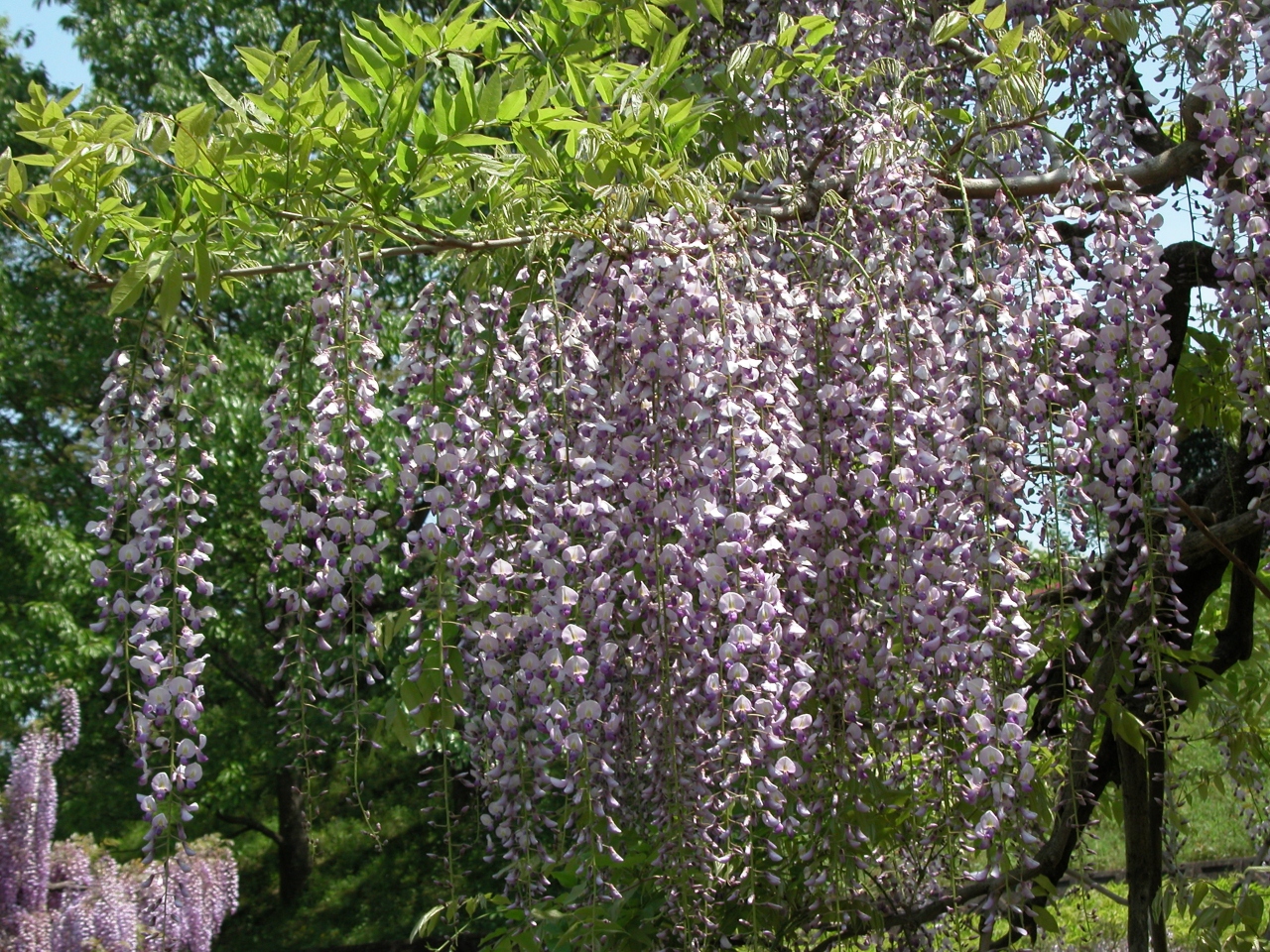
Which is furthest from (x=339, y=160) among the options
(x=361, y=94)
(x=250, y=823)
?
(x=250, y=823)

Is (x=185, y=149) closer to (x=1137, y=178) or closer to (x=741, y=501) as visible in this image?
(x=741, y=501)

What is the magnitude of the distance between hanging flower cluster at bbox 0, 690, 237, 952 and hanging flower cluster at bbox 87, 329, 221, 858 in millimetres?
4815

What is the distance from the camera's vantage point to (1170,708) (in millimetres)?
2250

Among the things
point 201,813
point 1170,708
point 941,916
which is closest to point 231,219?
point 1170,708

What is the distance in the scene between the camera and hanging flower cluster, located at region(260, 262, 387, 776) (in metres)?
2.01

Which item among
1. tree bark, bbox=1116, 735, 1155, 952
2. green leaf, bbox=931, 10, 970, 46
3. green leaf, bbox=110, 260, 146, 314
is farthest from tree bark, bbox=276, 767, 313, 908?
green leaf, bbox=931, 10, 970, 46

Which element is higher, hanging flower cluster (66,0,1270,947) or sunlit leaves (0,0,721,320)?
sunlit leaves (0,0,721,320)

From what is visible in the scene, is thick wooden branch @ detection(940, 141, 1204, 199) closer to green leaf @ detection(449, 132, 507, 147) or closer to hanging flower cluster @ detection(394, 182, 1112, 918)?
hanging flower cluster @ detection(394, 182, 1112, 918)

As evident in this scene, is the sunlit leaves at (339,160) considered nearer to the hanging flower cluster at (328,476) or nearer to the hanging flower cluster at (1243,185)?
the hanging flower cluster at (328,476)

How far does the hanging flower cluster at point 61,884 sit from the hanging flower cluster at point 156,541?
482 cm

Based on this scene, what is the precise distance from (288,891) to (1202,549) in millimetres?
9618

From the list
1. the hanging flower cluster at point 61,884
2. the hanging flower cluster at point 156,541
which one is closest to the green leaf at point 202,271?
the hanging flower cluster at point 156,541

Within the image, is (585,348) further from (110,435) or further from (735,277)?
(110,435)

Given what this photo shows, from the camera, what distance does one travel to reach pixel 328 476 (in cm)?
208
